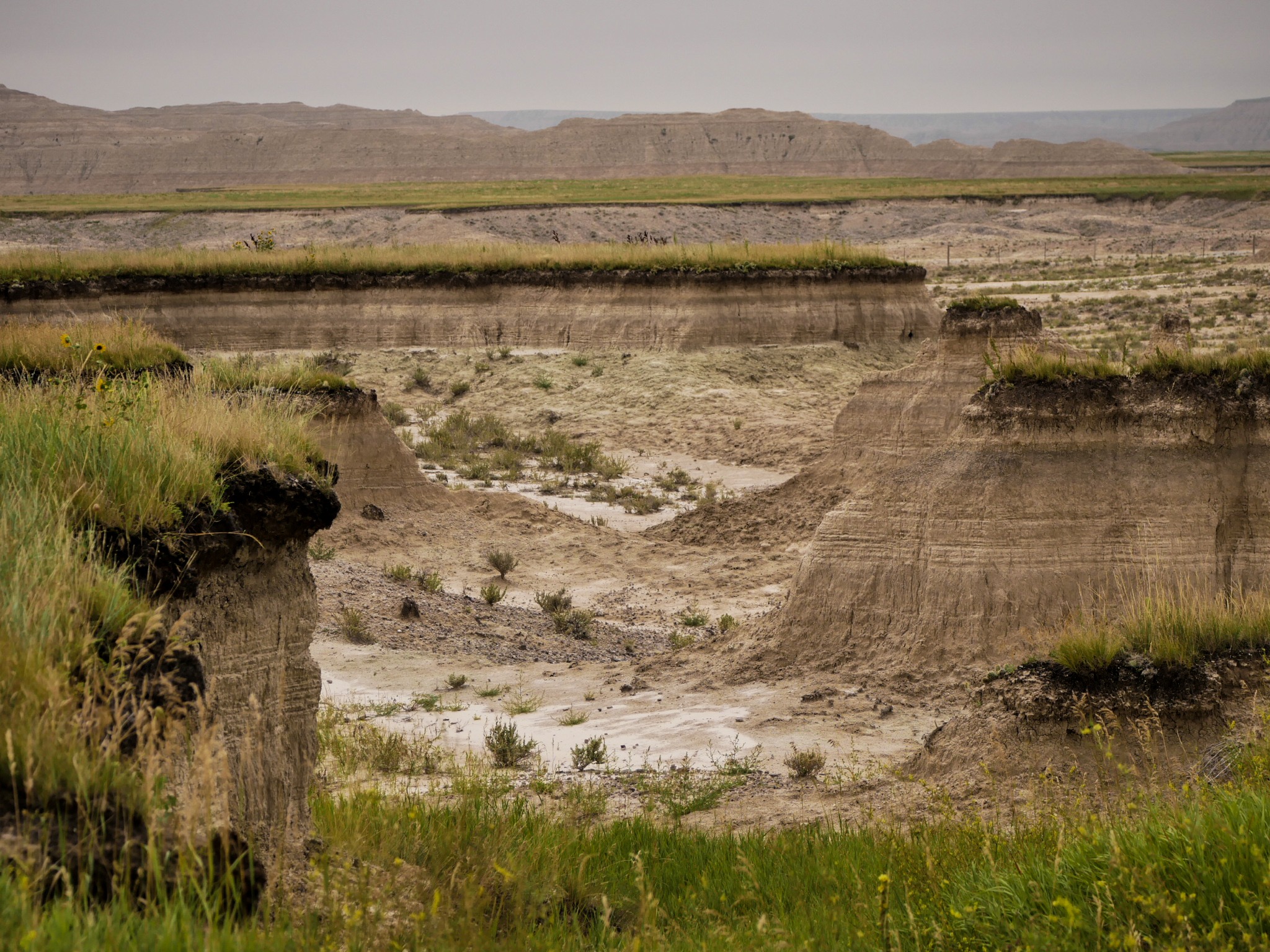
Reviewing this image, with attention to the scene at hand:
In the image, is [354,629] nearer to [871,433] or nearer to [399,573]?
[399,573]

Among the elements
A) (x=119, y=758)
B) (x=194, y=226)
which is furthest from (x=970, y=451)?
(x=194, y=226)

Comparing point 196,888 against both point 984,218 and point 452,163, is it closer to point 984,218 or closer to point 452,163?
point 984,218

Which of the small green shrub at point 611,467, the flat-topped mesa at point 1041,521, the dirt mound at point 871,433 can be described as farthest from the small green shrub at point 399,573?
the small green shrub at point 611,467

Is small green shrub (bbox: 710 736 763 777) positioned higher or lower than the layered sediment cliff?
lower

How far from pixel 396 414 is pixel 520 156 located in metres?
115

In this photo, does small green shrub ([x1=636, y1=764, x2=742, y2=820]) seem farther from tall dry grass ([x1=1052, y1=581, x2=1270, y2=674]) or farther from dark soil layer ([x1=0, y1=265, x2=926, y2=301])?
dark soil layer ([x1=0, y1=265, x2=926, y2=301])

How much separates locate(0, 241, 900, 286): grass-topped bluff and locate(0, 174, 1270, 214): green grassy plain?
157 ft

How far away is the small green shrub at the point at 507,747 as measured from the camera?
894 cm

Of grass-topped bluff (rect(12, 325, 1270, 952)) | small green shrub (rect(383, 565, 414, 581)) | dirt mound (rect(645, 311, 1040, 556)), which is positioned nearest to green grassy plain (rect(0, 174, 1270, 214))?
dirt mound (rect(645, 311, 1040, 556))

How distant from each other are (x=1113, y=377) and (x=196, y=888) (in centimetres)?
941

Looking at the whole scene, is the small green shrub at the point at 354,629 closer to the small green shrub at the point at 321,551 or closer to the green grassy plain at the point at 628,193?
the small green shrub at the point at 321,551

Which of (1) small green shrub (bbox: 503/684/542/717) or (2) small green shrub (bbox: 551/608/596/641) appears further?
(2) small green shrub (bbox: 551/608/596/641)

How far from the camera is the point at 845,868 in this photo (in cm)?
535

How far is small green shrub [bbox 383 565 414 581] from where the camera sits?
586 inches
